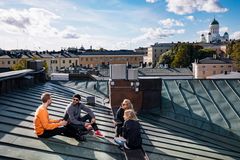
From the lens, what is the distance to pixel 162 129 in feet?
41.8

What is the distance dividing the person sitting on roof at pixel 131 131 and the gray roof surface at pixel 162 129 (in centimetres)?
45

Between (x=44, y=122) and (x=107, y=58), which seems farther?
(x=107, y=58)

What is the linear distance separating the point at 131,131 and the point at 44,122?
2.28 m

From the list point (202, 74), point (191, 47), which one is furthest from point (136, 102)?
point (191, 47)

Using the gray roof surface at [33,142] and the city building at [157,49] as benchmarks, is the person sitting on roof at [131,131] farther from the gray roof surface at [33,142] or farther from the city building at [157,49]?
the city building at [157,49]

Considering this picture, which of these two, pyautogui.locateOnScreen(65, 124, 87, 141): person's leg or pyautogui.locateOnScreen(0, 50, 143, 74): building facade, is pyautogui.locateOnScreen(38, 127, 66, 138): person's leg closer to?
pyautogui.locateOnScreen(65, 124, 87, 141): person's leg

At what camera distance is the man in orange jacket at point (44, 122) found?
26.1 feet

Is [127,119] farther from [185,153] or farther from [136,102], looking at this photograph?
[136,102]

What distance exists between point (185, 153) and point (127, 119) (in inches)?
115

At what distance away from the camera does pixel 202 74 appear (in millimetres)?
82312

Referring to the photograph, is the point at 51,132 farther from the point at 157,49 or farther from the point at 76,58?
the point at 157,49

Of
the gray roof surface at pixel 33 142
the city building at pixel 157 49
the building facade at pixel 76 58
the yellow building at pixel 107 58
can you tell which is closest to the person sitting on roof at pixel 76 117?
the gray roof surface at pixel 33 142

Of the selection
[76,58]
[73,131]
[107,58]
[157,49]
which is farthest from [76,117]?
[157,49]

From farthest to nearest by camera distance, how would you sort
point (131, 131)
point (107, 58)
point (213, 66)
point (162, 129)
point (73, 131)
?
point (107, 58) < point (213, 66) < point (162, 129) < point (73, 131) < point (131, 131)
